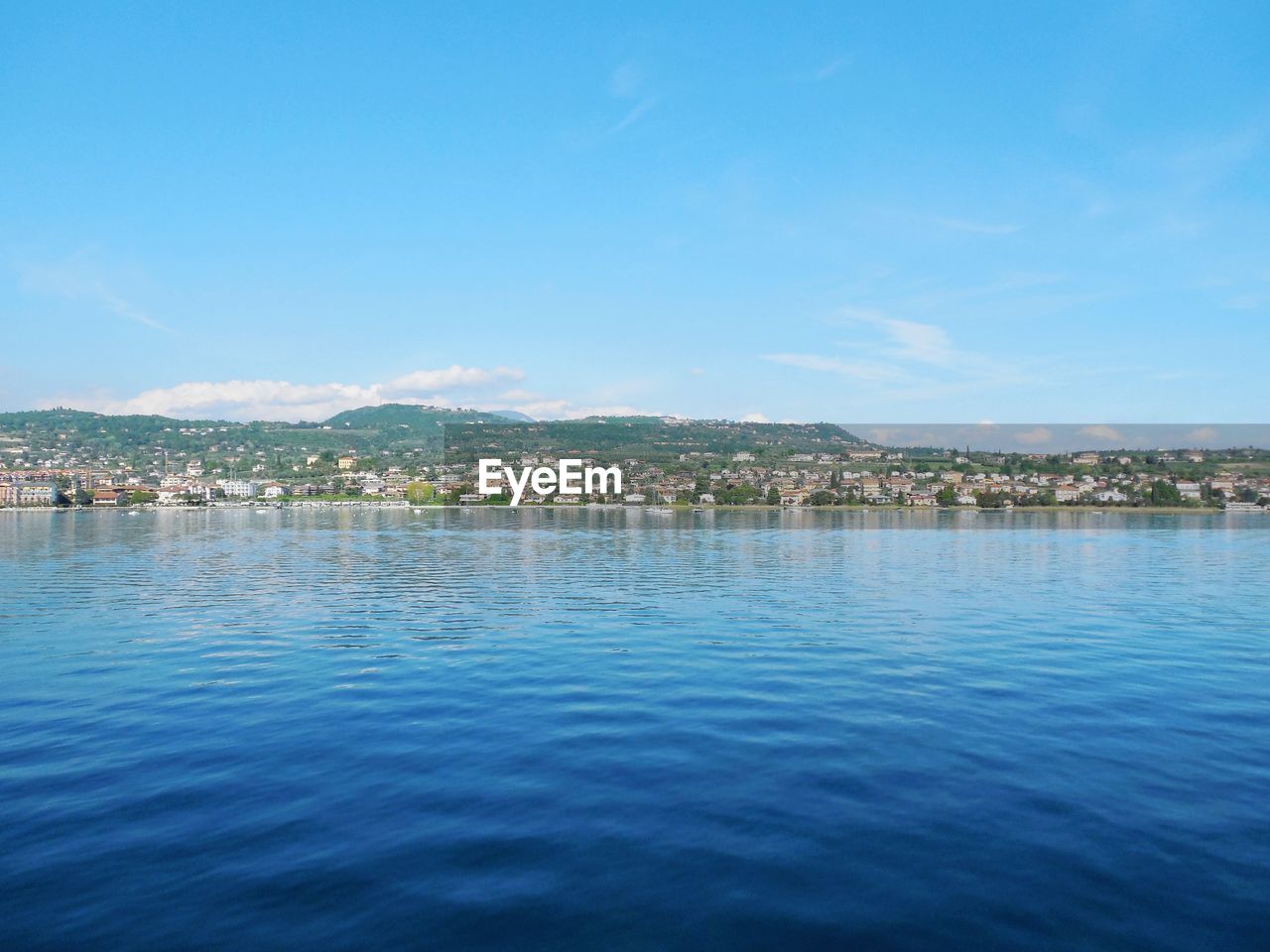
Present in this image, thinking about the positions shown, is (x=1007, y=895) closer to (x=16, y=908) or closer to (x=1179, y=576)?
(x=16, y=908)

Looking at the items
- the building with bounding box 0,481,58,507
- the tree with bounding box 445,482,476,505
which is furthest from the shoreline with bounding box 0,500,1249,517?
the building with bounding box 0,481,58,507

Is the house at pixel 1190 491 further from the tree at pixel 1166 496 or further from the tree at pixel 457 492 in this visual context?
the tree at pixel 457 492

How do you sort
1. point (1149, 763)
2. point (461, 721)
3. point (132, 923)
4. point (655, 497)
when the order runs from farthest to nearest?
point (655, 497) → point (461, 721) → point (1149, 763) → point (132, 923)

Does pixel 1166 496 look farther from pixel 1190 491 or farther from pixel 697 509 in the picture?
pixel 697 509

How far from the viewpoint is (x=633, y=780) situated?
10375 mm

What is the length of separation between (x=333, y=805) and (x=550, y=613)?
1632 cm

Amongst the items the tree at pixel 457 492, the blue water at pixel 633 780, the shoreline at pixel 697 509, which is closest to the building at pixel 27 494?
the shoreline at pixel 697 509

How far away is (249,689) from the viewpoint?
15445mm

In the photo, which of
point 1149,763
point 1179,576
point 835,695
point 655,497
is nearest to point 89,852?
point 835,695

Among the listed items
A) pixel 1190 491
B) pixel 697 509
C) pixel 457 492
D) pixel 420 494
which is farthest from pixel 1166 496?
pixel 420 494

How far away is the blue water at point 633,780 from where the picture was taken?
7004 millimetres

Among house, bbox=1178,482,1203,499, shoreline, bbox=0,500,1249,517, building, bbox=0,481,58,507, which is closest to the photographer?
shoreline, bbox=0,500,1249,517

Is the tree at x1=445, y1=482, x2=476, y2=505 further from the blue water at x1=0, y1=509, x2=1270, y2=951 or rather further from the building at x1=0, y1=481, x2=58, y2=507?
the blue water at x1=0, y1=509, x2=1270, y2=951

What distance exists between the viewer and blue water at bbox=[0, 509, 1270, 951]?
23.0ft
